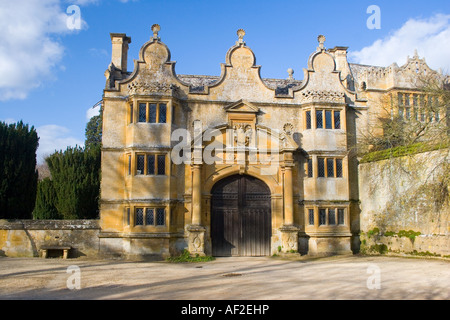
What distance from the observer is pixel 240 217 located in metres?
18.9

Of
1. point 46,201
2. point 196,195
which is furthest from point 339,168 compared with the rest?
point 46,201

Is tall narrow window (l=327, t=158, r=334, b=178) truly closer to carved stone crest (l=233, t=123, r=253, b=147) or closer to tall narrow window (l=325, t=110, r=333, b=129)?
tall narrow window (l=325, t=110, r=333, b=129)

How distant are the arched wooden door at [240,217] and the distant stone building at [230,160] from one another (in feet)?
0.14

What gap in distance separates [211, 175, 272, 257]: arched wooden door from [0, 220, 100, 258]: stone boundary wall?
Answer: 5003 mm

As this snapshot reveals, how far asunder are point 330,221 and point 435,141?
552 centimetres

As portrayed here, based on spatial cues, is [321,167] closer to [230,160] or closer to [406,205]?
[406,205]

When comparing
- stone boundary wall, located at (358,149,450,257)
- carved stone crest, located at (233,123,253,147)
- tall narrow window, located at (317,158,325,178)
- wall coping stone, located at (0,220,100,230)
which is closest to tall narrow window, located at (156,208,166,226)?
wall coping stone, located at (0,220,100,230)

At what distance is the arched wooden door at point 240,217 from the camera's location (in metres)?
18.7

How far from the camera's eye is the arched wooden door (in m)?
18.7

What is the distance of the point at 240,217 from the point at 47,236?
797cm

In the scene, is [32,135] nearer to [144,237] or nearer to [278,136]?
[144,237]

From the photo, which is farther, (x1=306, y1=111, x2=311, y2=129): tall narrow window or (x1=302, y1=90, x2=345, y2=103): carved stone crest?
(x1=306, y1=111, x2=311, y2=129): tall narrow window

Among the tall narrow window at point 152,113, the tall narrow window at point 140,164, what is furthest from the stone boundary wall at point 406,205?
the tall narrow window at point 140,164
